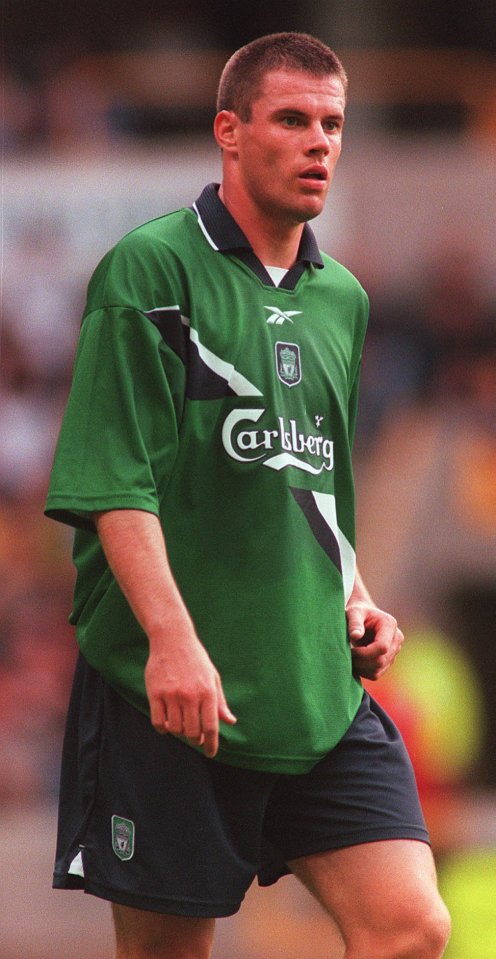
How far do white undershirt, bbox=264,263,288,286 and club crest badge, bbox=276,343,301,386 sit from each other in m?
0.15

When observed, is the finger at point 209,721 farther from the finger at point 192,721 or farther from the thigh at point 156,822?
the thigh at point 156,822

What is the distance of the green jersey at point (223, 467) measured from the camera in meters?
3.12

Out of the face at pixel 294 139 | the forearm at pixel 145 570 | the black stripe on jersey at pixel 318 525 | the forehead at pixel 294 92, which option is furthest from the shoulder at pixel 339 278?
the forearm at pixel 145 570

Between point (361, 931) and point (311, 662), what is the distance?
525mm

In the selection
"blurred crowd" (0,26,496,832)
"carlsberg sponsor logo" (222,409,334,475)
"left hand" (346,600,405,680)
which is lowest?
"blurred crowd" (0,26,496,832)

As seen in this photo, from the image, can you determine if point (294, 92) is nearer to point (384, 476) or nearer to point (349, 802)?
point (349, 802)

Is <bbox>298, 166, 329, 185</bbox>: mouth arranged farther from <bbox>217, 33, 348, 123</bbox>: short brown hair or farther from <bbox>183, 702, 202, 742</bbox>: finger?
<bbox>183, 702, 202, 742</bbox>: finger

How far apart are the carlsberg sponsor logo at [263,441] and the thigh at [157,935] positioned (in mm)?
905

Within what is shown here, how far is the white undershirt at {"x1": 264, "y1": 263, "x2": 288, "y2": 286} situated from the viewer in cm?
339

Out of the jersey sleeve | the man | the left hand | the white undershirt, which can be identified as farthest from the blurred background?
the jersey sleeve

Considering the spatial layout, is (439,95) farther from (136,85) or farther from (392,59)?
(136,85)

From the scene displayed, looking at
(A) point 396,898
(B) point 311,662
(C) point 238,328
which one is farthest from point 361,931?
(C) point 238,328

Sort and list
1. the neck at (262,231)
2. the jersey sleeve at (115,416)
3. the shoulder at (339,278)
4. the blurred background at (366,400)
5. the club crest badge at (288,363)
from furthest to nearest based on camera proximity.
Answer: the blurred background at (366,400)
the shoulder at (339,278)
the neck at (262,231)
the club crest badge at (288,363)
the jersey sleeve at (115,416)

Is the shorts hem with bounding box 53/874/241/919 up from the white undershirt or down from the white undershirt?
down
